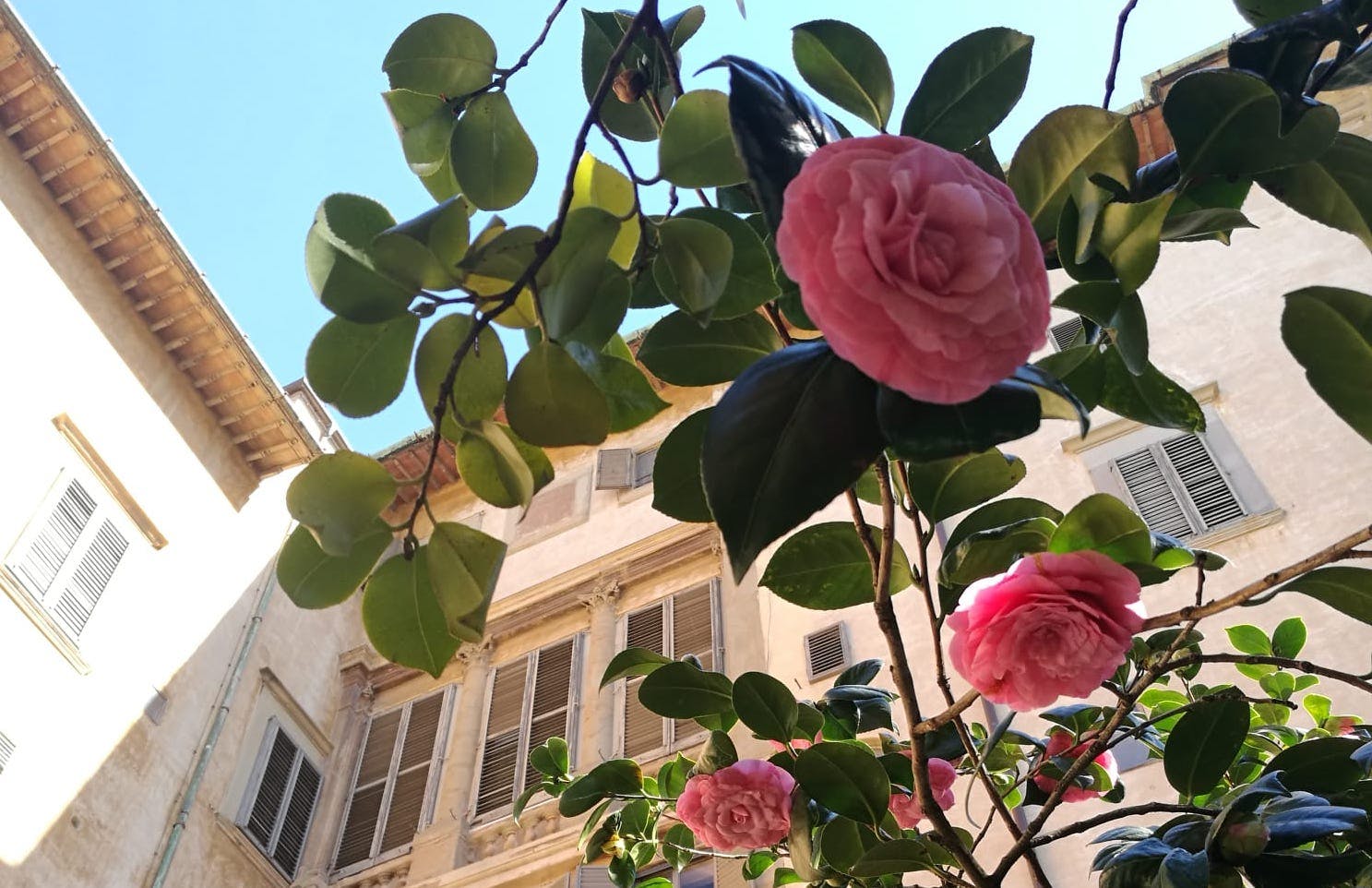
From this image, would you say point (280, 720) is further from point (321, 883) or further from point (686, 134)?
point (686, 134)

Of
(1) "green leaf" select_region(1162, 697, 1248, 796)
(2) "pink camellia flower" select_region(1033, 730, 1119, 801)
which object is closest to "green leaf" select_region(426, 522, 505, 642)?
(1) "green leaf" select_region(1162, 697, 1248, 796)

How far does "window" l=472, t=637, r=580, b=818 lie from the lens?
29.9 feet

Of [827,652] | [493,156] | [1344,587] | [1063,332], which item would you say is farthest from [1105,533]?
[1063,332]

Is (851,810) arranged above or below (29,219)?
below

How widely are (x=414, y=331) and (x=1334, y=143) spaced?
996 mm

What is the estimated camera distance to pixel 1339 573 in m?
1.69

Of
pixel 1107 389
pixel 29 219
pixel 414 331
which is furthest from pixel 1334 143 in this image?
pixel 29 219

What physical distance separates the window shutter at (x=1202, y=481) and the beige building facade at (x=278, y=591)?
22 millimetres

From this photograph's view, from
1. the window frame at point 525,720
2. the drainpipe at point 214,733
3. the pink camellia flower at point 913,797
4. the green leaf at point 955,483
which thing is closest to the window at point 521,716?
the window frame at point 525,720

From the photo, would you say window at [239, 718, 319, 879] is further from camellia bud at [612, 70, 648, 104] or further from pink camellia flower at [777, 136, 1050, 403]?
pink camellia flower at [777, 136, 1050, 403]

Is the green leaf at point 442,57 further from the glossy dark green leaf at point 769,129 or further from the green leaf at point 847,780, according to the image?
the green leaf at point 847,780

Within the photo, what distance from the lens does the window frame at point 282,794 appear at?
9461 mm

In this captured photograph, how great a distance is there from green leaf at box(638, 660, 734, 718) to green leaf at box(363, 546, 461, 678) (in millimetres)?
911

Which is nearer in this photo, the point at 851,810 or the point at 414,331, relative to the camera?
the point at 414,331
